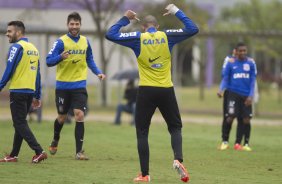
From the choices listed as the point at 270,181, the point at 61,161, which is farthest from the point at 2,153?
the point at 270,181

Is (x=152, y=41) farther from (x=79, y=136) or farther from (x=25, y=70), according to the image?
(x=79, y=136)

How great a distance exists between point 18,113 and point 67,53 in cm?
132

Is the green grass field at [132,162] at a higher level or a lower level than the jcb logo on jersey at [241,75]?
lower

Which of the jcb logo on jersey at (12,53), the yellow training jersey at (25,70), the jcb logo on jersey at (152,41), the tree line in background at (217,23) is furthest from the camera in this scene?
the tree line in background at (217,23)

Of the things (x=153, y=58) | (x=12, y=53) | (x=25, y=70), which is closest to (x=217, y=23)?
(x=25, y=70)

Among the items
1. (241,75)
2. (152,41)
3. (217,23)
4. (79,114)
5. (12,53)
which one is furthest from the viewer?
(217,23)

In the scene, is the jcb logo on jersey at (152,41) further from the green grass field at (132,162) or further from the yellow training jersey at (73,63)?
the yellow training jersey at (73,63)

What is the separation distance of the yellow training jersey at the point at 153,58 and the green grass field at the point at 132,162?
4.73ft

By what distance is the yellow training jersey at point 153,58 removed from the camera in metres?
11.2

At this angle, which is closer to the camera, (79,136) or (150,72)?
(150,72)

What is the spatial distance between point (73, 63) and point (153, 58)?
311 centimetres

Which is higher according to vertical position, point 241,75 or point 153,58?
point 153,58

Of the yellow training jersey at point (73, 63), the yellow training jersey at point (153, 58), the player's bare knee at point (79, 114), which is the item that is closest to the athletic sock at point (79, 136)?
the player's bare knee at point (79, 114)

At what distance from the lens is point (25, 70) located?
508 inches
